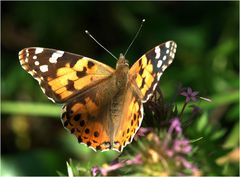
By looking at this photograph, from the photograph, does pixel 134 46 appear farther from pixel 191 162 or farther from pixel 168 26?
pixel 191 162

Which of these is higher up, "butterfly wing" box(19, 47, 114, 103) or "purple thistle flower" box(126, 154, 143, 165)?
"butterfly wing" box(19, 47, 114, 103)

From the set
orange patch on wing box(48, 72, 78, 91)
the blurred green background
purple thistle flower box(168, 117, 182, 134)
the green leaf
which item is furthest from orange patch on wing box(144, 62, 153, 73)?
the blurred green background

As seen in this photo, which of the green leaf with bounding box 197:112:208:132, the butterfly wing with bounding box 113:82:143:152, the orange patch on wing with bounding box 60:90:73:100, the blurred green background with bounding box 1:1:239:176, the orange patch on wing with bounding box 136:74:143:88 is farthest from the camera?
the blurred green background with bounding box 1:1:239:176

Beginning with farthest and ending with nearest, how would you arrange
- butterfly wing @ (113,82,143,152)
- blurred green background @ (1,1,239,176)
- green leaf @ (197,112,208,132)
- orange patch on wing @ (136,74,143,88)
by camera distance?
blurred green background @ (1,1,239,176), green leaf @ (197,112,208,132), orange patch on wing @ (136,74,143,88), butterfly wing @ (113,82,143,152)

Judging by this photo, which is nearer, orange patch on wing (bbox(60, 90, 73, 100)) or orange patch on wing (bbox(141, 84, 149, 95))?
orange patch on wing (bbox(141, 84, 149, 95))

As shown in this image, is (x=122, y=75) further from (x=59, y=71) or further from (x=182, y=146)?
(x=182, y=146)

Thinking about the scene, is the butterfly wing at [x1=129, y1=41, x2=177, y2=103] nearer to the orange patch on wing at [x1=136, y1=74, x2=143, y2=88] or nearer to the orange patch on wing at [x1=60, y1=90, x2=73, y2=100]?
the orange patch on wing at [x1=136, y1=74, x2=143, y2=88]

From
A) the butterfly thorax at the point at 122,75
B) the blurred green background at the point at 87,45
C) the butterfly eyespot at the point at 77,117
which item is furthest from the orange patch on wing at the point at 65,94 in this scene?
the blurred green background at the point at 87,45

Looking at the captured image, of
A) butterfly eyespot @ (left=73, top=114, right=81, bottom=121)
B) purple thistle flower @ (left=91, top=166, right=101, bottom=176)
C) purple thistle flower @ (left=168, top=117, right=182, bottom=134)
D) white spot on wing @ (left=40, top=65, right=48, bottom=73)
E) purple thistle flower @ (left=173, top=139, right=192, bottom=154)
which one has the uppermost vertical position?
white spot on wing @ (left=40, top=65, right=48, bottom=73)
